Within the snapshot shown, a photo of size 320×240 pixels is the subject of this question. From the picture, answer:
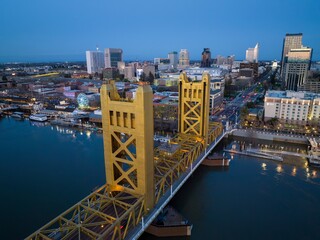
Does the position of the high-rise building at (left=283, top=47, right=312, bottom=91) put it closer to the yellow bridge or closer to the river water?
the river water

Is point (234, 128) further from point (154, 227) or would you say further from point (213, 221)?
point (154, 227)


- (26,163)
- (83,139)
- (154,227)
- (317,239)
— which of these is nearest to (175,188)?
(154,227)

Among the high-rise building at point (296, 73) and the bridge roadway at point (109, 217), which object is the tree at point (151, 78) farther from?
the bridge roadway at point (109, 217)

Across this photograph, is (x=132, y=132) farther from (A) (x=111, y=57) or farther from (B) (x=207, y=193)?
(A) (x=111, y=57)

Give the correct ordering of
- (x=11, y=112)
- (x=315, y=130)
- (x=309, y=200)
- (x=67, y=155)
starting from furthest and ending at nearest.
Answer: (x=11, y=112)
(x=315, y=130)
(x=67, y=155)
(x=309, y=200)

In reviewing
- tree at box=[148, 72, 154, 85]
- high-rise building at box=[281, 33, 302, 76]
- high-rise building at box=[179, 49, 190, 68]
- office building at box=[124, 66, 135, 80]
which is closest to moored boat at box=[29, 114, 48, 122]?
tree at box=[148, 72, 154, 85]

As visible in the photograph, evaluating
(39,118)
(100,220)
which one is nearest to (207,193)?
(100,220)

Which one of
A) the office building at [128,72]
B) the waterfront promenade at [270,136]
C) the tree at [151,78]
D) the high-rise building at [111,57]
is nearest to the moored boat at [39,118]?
the waterfront promenade at [270,136]
